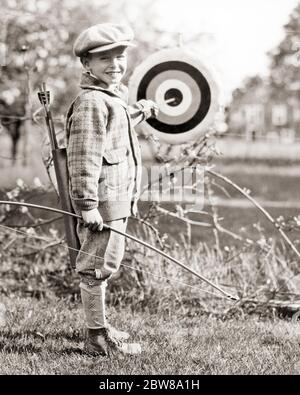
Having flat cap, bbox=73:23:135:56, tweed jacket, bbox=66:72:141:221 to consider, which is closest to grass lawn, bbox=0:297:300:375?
tweed jacket, bbox=66:72:141:221

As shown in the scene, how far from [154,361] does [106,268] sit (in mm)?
535

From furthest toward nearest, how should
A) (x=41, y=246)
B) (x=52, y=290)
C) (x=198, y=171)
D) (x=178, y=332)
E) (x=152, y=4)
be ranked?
(x=152, y=4) < (x=41, y=246) < (x=52, y=290) < (x=198, y=171) < (x=178, y=332)

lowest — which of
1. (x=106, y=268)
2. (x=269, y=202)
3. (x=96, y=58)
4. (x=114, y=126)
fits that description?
(x=269, y=202)

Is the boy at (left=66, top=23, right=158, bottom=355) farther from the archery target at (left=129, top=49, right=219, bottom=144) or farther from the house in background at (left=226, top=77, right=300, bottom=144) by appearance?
the house in background at (left=226, top=77, right=300, bottom=144)

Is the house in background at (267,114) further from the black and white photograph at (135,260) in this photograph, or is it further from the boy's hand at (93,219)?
the boy's hand at (93,219)

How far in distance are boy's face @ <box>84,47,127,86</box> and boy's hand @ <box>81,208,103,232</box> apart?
64cm

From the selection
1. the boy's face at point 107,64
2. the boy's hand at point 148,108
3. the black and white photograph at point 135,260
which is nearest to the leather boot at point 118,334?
the black and white photograph at point 135,260

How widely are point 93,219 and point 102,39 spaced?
86cm

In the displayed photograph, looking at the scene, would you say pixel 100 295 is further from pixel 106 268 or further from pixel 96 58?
pixel 96 58

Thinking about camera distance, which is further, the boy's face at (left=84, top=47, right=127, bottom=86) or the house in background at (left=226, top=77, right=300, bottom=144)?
the house in background at (left=226, top=77, right=300, bottom=144)

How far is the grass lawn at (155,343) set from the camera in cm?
362

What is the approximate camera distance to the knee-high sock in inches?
147
